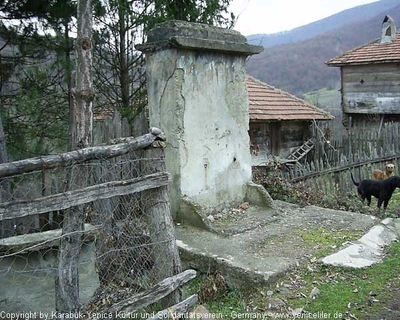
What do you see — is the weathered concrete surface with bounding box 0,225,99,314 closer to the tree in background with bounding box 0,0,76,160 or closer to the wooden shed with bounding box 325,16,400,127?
the tree in background with bounding box 0,0,76,160

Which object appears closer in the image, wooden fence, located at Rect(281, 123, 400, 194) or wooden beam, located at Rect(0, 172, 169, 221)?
wooden beam, located at Rect(0, 172, 169, 221)

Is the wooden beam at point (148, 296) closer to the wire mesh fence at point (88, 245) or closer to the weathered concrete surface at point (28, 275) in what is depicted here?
the wire mesh fence at point (88, 245)

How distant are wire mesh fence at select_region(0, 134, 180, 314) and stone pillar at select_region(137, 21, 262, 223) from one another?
0.99 metres

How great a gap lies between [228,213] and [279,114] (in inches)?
337

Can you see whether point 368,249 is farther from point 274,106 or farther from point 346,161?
point 274,106

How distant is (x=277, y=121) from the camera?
14.2 m

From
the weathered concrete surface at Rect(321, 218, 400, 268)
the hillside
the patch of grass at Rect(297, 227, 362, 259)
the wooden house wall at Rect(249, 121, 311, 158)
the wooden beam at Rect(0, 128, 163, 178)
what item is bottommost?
the weathered concrete surface at Rect(321, 218, 400, 268)

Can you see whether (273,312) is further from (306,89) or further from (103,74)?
(306,89)

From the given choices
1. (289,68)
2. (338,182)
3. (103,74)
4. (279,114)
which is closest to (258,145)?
(279,114)

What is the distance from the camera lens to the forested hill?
162 ft

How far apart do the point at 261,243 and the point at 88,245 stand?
202cm

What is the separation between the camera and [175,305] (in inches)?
129

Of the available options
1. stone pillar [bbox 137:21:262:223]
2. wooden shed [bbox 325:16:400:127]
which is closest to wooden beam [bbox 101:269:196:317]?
stone pillar [bbox 137:21:262:223]

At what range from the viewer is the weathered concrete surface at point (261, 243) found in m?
4.15
